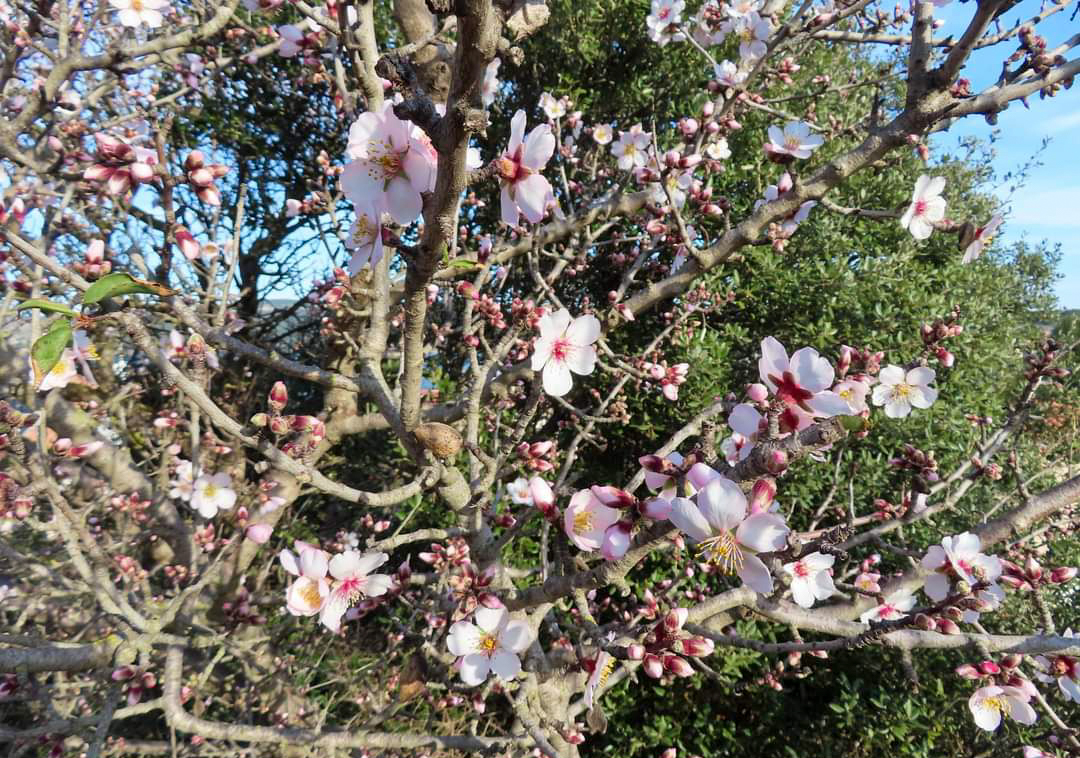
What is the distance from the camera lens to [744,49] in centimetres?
296

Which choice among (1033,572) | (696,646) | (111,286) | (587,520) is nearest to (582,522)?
(587,520)

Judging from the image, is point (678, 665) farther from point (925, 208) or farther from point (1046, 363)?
point (925, 208)

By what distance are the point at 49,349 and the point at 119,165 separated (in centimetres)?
82

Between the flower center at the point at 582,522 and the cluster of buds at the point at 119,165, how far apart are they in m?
1.33

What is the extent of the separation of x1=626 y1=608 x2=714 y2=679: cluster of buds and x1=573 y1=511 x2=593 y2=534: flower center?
1.07 ft

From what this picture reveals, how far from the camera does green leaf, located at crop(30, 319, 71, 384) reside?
2.50ft

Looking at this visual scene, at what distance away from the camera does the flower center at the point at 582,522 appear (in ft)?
3.96

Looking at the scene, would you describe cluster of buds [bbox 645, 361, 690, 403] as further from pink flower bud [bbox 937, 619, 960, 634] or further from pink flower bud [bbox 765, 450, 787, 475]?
pink flower bud [bbox 765, 450, 787, 475]

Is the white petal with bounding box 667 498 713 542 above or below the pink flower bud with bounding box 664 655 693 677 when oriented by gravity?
above

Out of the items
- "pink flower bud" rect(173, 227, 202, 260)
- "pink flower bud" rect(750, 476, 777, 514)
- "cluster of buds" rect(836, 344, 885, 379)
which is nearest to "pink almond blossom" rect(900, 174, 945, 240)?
"cluster of buds" rect(836, 344, 885, 379)

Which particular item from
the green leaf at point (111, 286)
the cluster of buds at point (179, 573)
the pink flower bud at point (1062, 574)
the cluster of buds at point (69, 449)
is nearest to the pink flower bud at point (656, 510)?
the green leaf at point (111, 286)

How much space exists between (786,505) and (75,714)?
452 cm

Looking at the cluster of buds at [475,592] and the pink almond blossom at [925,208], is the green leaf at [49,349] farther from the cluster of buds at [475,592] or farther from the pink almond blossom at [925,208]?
the pink almond blossom at [925,208]

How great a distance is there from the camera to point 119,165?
1.36m
